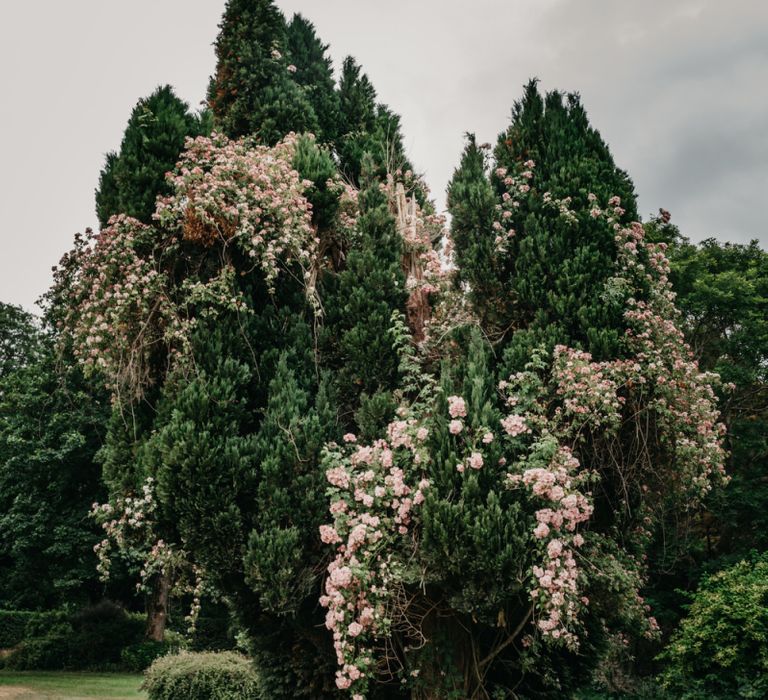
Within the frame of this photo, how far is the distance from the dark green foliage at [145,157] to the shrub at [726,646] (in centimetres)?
1134

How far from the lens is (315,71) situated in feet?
39.3

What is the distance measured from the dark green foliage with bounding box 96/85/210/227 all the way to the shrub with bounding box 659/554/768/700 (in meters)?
11.3

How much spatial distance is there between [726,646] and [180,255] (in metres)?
10.9

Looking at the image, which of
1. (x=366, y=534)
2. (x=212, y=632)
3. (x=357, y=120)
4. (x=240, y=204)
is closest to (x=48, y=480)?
(x=212, y=632)

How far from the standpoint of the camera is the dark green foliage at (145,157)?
7.19 m

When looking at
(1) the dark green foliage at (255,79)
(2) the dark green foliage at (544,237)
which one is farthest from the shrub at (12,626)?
(2) the dark green foliage at (544,237)

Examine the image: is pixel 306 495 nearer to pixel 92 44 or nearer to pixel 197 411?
pixel 197 411

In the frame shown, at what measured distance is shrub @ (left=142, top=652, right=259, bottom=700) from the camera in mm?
9969

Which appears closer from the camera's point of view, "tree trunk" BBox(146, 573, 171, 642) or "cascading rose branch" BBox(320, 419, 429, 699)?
"cascading rose branch" BBox(320, 419, 429, 699)

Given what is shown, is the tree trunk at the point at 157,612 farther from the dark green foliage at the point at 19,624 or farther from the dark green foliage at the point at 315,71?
the dark green foliage at the point at 315,71

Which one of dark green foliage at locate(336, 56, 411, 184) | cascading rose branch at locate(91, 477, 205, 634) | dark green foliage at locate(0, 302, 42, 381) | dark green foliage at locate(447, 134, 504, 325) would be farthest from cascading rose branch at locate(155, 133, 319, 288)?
dark green foliage at locate(0, 302, 42, 381)

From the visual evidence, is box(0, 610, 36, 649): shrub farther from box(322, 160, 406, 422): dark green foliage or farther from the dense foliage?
box(322, 160, 406, 422): dark green foliage

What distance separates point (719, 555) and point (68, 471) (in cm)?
2176

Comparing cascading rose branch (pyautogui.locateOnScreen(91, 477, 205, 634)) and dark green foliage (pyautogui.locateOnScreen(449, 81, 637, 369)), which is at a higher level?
dark green foliage (pyautogui.locateOnScreen(449, 81, 637, 369))
